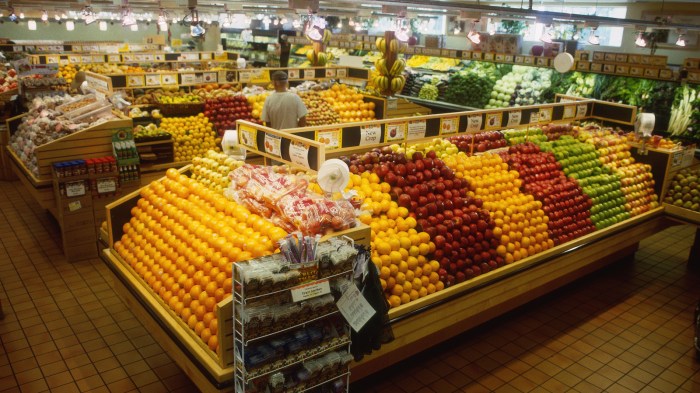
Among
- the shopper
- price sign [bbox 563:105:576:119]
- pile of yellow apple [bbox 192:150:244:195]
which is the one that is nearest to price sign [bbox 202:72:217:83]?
the shopper

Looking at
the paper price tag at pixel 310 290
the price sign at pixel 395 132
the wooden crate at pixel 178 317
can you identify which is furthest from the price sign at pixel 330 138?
the paper price tag at pixel 310 290

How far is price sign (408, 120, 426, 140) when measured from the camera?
17.6 ft

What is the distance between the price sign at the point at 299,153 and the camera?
13.9 feet

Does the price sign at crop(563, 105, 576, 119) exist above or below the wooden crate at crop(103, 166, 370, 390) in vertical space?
above

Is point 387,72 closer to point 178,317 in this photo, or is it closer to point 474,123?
point 474,123

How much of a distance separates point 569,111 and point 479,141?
6.02ft

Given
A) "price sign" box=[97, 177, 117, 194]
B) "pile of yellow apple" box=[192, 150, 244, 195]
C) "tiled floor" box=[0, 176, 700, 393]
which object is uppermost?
"pile of yellow apple" box=[192, 150, 244, 195]

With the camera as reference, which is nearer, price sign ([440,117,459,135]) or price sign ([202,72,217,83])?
price sign ([440,117,459,135])

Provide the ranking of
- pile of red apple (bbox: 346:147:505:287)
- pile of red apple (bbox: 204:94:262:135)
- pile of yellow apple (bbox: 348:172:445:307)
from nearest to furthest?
pile of yellow apple (bbox: 348:172:445:307)
pile of red apple (bbox: 346:147:505:287)
pile of red apple (bbox: 204:94:262:135)

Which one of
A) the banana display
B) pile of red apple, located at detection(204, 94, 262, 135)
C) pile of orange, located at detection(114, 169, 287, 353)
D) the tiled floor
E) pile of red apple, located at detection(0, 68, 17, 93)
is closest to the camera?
pile of orange, located at detection(114, 169, 287, 353)

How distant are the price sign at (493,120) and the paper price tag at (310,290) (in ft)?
12.3

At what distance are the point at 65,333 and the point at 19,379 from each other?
71 cm

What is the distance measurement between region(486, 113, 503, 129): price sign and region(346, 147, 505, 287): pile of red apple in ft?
3.97

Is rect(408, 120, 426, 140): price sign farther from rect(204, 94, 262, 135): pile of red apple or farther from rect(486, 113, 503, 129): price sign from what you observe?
rect(204, 94, 262, 135): pile of red apple
